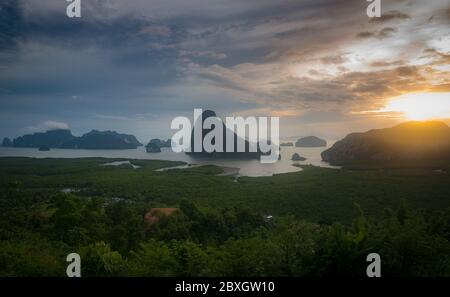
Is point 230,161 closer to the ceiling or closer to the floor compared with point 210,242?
closer to the ceiling

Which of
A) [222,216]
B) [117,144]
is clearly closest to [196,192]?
[222,216]

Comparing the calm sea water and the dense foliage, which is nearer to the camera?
the dense foliage

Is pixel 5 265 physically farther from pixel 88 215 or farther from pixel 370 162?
pixel 370 162

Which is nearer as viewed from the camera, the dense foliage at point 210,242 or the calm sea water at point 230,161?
the dense foliage at point 210,242

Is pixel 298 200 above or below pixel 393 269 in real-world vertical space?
below

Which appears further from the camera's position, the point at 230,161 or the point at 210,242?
the point at 230,161

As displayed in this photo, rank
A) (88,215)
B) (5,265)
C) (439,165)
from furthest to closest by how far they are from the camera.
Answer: (439,165) < (88,215) < (5,265)

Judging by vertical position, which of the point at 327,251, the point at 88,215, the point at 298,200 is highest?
the point at 327,251
